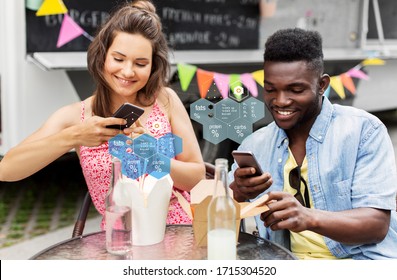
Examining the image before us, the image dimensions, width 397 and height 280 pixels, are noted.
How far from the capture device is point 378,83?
139 inches

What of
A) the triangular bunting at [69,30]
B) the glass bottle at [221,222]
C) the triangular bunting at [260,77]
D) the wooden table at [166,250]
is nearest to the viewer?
the glass bottle at [221,222]

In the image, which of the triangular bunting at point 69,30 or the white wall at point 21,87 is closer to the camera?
the triangular bunting at point 69,30

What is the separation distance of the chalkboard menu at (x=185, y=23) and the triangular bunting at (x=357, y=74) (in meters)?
0.54

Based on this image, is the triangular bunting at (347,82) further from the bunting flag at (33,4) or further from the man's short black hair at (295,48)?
the bunting flag at (33,4)

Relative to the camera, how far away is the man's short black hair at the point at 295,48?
1.80 metres

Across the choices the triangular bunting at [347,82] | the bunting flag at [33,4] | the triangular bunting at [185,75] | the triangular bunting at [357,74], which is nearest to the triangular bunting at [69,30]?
the bunting flag at [33,4]

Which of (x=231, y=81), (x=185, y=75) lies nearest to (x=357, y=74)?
(x=185, y=75)

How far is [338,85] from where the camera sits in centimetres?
251

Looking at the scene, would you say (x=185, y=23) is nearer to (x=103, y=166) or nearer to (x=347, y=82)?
(x=347, y=82)

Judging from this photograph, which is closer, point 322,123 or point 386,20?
point 322,123

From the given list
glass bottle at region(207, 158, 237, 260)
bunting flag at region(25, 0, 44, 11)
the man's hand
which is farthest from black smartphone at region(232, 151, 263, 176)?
bunting flag at region(25, 0, 44, 11)

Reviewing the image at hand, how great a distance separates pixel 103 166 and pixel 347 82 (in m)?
1.30

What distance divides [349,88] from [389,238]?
115 centimetres
